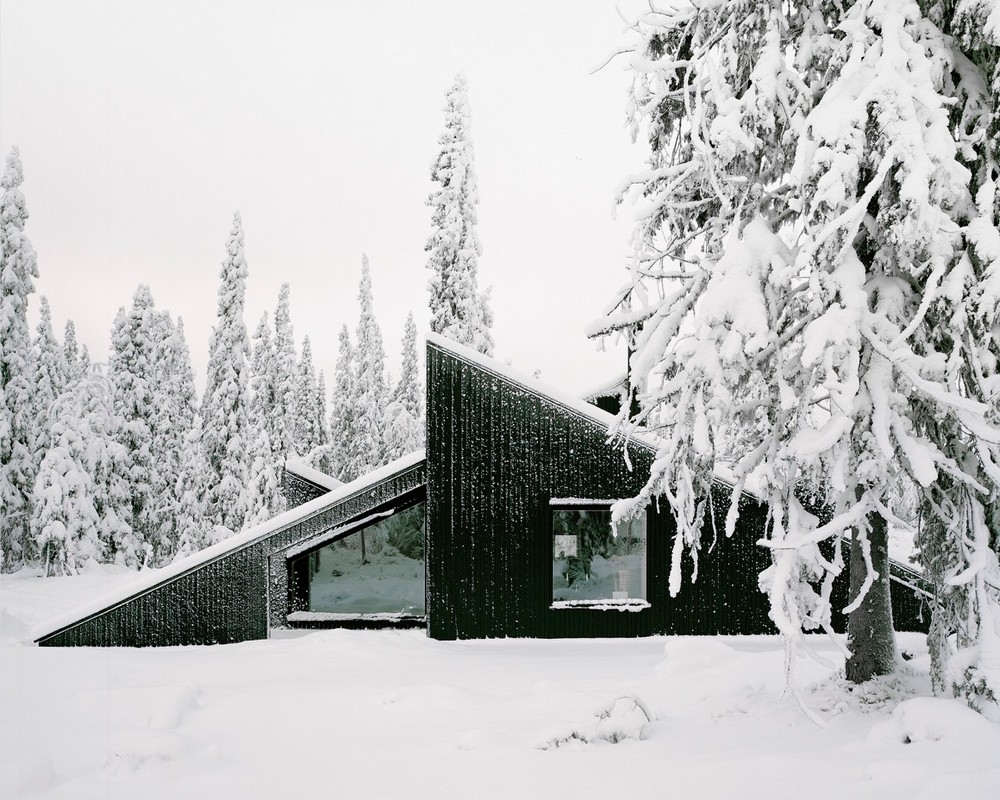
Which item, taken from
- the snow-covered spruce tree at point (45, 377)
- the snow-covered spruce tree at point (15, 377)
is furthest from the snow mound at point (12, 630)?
the snow-covered spruce tree at point (45, 377)

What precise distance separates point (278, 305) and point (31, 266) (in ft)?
76.7

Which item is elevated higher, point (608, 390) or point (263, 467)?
Answer: point (608, 390)

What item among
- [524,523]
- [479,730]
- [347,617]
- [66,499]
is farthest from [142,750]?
[66,499]

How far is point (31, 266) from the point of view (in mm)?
30750

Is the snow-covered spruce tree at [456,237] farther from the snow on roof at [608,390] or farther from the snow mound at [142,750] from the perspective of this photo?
the snow mound at [142,750]

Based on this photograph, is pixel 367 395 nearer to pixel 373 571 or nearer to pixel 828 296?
pixel 373 571

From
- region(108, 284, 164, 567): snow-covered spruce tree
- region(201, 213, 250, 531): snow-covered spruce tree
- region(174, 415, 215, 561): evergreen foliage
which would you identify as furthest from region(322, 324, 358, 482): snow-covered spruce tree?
region(201, 213, 250, 531): snow-covered spruce tree

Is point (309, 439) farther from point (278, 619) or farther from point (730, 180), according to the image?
point (730, 180)

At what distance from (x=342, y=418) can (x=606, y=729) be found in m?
52.9

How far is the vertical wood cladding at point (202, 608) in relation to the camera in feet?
45.9

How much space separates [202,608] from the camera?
14.2 metres

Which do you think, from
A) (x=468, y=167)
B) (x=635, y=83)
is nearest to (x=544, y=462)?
(x=635, y=83)

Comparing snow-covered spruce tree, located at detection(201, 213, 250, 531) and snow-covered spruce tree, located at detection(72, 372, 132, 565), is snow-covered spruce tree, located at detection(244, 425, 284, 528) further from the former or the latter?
snow-covered spruce tree, located at detection(72, 372, 132, 565)

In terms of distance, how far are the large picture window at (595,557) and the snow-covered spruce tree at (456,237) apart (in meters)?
6.97
